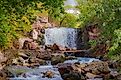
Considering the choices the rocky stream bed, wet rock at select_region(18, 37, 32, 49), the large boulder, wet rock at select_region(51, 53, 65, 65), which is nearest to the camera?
the rocky stream bed

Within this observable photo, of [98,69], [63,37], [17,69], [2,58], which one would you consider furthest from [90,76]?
[63,37]

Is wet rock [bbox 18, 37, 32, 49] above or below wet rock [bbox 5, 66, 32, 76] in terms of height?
above

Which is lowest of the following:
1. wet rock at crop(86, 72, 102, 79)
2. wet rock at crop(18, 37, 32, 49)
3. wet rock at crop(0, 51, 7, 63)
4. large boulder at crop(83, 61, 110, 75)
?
wet rock at crop(86, 72, 102, 79)

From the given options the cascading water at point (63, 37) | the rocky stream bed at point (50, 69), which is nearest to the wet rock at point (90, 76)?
the rocky stream bed at point (50, 69)

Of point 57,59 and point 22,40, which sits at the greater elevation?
point 22,40

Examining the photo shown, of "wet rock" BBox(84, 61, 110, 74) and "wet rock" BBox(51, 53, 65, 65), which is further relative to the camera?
"wet rock" BBox(51, 53, 65, 65)

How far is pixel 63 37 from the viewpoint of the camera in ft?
113

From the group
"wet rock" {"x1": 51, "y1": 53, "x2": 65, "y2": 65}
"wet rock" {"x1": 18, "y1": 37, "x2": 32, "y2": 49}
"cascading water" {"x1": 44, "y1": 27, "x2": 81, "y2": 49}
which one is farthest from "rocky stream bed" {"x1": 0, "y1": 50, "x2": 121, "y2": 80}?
"cascading water" {"x1": 44, "y1": 27, "x2": 81, "y2": 49}

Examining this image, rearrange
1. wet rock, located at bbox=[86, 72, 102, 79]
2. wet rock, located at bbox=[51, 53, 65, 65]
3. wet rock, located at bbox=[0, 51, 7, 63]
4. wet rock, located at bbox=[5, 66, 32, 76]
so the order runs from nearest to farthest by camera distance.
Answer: wet rock, located at bbox=[86, 72, 102, 79], wet rock, located at bbox=[5, 66, 32, 76], wet rock, located at bbox=[0, 51, 7, 63], wet rock, located at bbox=[51, 53, 65, 65]

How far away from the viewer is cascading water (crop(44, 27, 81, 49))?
3341 cm

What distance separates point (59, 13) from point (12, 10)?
56.9 inches

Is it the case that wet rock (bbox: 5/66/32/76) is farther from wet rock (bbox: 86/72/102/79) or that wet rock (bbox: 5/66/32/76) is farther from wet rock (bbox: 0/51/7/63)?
wet rock (bbox: 86/72/102/79)

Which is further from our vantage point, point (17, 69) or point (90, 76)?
point (17, 69)

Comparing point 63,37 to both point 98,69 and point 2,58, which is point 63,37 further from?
point 98,69
